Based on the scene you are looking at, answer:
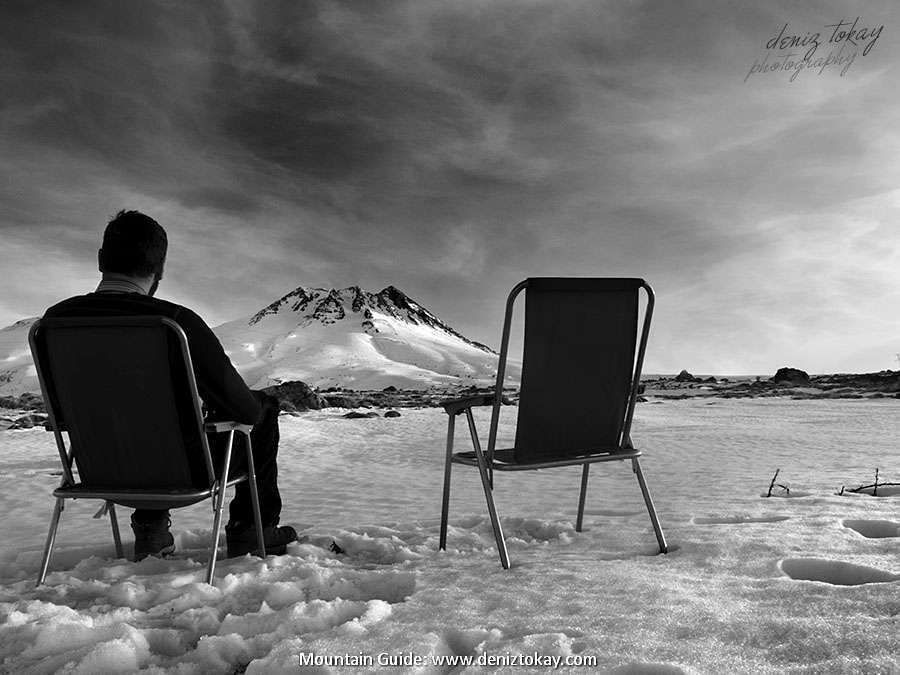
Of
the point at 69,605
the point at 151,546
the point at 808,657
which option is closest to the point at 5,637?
the point at 69,605

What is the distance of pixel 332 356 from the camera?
113812mm

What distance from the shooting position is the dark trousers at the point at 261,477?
346 cm

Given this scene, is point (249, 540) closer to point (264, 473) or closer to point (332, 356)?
point (264, 473)

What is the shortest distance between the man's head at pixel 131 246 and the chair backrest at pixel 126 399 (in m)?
0.47

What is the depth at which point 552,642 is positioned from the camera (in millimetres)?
1979

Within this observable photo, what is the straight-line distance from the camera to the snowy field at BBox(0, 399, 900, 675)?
76.1 inches

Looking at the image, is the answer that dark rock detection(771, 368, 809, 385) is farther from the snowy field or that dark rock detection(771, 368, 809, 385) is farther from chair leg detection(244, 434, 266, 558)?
chair leg detection(244, 434, 266, 558)

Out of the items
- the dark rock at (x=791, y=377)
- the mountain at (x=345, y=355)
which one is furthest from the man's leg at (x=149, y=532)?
the mountain at (x=345, y=355)

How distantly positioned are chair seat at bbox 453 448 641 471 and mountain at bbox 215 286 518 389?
237 feet

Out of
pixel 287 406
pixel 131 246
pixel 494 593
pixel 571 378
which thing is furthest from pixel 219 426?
pixel 287 406

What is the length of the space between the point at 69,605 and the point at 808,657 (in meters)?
2.94

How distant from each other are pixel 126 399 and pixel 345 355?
114 meters

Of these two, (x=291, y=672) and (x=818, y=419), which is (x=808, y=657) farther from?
(x=818, y=419)

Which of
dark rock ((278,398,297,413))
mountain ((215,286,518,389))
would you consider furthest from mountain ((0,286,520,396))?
dark rock ((278,398,297,413))
